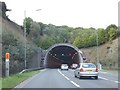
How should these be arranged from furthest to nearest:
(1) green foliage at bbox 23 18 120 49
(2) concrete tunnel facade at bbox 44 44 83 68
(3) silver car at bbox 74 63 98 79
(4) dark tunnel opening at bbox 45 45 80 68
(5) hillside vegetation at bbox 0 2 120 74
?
(4) dark tunnel opening at bbox 45 45 80 68 → (2) concrete tunnel facade at bbox 44 44 83 68 → (1) green foliage at bbox 23 18 120 49 → (5) hillside vegetation at bbox 0 2 120 74 → (3) silver car at bbox 74 63 98 79

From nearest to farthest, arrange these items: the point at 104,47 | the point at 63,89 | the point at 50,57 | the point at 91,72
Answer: the point at 63,89
the point at 91,72
the point at 104,47
the point at 50,57

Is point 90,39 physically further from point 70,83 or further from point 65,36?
point 70,83

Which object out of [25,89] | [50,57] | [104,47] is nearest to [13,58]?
[25,89]

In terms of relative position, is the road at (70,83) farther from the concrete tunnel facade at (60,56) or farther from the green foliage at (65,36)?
the concrete tunnel facade at (60,56)

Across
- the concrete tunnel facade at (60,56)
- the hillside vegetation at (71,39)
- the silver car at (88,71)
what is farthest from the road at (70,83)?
the concrete tunnel facade at (60,56)

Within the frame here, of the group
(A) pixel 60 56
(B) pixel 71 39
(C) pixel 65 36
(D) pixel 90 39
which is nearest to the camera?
(D) pixel 90 39

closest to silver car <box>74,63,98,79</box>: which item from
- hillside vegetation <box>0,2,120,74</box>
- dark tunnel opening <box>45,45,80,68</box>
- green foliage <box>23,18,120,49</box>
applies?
hillside vegetation <box>0,2,120,74</box>

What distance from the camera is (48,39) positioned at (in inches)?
6043

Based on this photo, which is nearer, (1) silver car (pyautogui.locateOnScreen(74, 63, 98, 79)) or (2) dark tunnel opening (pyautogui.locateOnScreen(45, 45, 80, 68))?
(1) silver car (pyautogui.locateOnScreen(74, 63, 98, 79))

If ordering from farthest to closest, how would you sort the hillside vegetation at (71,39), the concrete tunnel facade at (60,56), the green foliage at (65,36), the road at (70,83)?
the concrete tunnel facade at (60,56), the green foliage at (65,36), the hillside vegetation at (71,39), the road at (70,83)

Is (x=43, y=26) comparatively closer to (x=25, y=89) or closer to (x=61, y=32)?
(x=61, y=32)

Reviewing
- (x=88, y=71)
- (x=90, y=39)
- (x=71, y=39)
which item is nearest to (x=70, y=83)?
(x=88, y=71)

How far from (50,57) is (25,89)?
123 meters

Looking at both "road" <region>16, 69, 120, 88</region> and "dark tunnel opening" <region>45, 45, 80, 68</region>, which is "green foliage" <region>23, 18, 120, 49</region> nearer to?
"dark tunnel opening" <region>45, 45, 80, 68</region>
